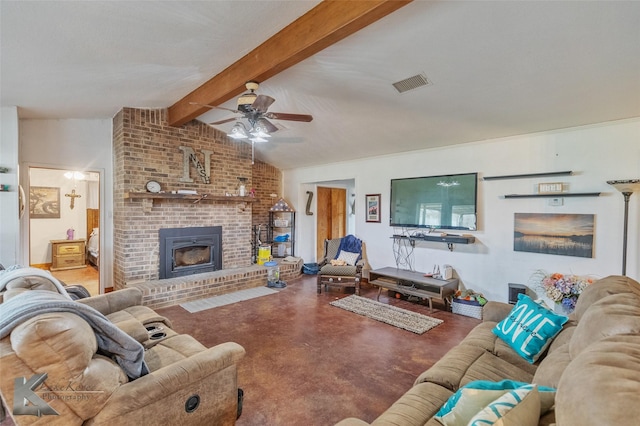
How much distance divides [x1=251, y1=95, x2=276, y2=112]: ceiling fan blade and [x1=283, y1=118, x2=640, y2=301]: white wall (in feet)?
9.48

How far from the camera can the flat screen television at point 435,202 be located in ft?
13.9

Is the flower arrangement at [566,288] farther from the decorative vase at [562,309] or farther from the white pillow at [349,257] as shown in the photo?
the white pillow at [349,257]

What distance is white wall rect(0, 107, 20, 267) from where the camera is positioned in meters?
3.34

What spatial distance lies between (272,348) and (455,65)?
3244 millimetres

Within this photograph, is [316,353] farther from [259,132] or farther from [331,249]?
[331,249]

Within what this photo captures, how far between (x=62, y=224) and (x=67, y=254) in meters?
0.75

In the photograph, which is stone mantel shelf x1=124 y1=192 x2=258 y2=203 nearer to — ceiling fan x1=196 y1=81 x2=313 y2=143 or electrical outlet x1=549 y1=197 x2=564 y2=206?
ceiling fan x1=196 y1=81 x2=313 y2=143

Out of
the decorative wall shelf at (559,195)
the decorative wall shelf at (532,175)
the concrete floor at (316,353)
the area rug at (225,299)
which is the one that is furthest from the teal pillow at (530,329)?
the area rug at (225,299)

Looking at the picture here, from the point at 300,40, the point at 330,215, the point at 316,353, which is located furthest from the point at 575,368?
the point at 330,215

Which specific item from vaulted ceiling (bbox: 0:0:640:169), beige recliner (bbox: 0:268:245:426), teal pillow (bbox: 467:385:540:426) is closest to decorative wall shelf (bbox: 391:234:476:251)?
vaulted ceiling (bbox: 0:0:640:169)

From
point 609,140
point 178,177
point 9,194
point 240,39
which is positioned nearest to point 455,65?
point 240,39

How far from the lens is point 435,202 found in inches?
180

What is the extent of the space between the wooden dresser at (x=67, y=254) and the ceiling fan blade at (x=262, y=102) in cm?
619

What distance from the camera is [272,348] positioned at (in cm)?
304
